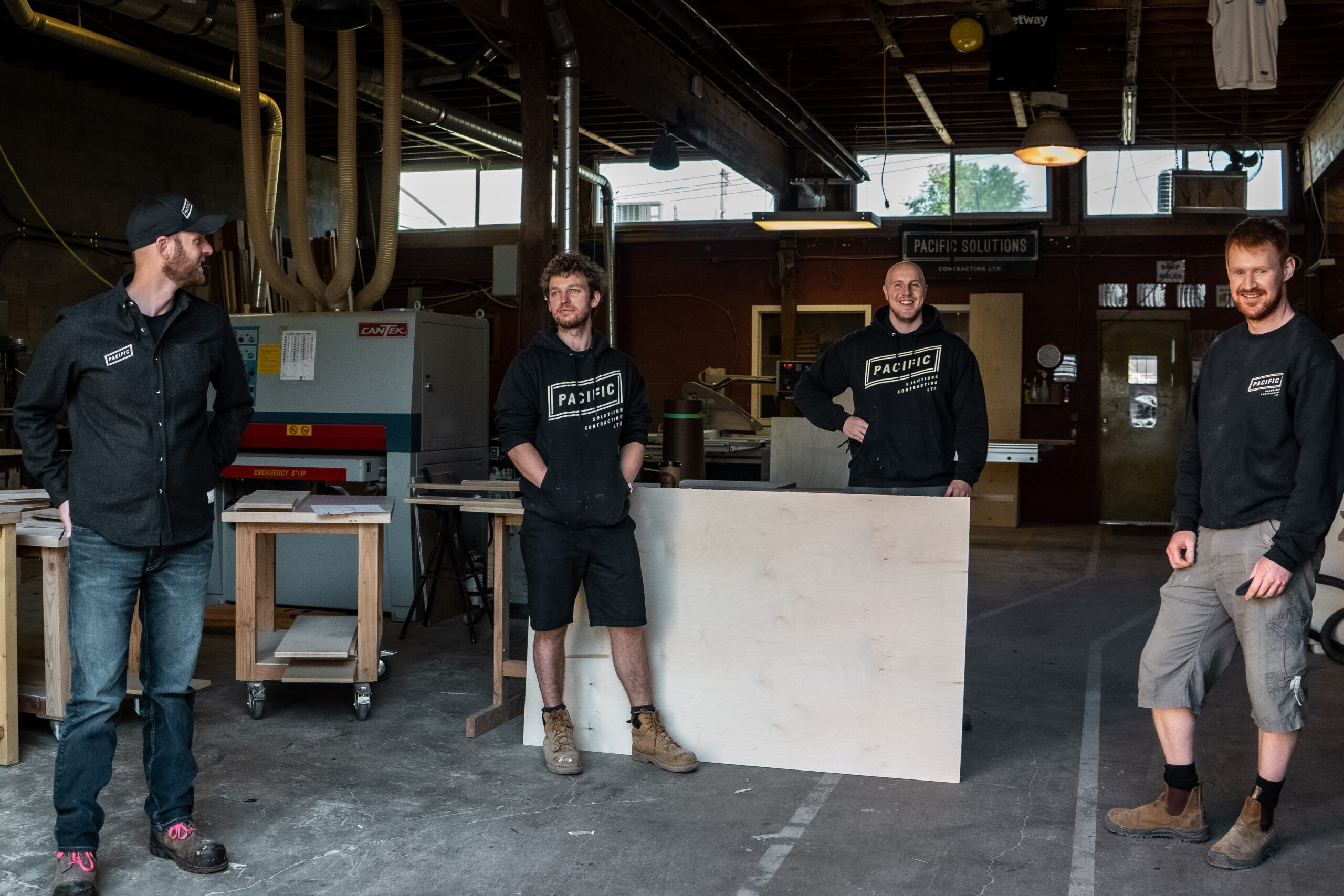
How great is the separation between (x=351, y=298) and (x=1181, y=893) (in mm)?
5371

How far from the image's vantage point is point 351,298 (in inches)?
264

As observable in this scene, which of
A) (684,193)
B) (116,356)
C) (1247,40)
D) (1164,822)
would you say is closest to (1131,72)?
(1247,40)

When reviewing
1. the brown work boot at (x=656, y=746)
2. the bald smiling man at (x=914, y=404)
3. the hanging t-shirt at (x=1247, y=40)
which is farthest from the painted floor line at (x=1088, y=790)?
the hanging t-shirt at (x=1247, y=40)

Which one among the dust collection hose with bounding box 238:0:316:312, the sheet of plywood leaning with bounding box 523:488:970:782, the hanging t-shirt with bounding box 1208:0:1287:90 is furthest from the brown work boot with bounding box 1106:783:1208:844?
the dust collection hose with bounding box 238:0:316:312

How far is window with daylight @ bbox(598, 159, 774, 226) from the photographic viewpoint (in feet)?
40.8

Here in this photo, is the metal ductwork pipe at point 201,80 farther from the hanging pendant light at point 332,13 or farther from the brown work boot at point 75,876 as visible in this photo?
the brown work boot at point 75,876

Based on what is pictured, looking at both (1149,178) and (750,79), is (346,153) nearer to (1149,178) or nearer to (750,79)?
(750,79)

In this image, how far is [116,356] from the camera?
2.65m

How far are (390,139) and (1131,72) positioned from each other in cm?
569

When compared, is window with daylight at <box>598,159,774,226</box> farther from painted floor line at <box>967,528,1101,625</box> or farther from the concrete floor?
the concrete floor

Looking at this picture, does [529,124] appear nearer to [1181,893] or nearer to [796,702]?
[796,702]

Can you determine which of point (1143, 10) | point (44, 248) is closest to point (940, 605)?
point (1143, 10)

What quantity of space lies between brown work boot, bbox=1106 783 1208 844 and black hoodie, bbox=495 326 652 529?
1.65m

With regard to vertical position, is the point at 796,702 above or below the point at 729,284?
below
